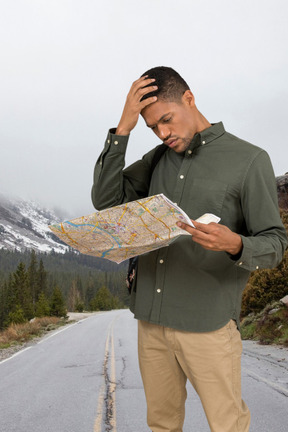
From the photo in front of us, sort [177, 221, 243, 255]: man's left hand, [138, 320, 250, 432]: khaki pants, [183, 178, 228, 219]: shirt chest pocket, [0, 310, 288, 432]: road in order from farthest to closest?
1. [0, 310, 288, 432]: road
2. [183, 178, 228, 219]: shirt chest pocket
3. [138, 320, 250, 432]: khaki pants
4. [177, 221, 243, 255]: man's left hand

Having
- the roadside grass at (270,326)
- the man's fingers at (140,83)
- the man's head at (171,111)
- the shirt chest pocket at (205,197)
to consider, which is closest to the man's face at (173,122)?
the man's head at (171,111)

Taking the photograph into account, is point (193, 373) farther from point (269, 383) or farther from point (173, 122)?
point (269, 383)

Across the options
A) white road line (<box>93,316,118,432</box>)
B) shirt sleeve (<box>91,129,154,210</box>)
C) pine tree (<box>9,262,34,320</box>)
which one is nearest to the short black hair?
shirt sleeve (<box>91,129,154,210</box>)

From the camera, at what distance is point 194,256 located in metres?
2.42

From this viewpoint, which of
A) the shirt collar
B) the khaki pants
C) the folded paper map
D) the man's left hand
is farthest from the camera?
the shirt collar

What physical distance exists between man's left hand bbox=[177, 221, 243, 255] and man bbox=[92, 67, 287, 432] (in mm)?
25

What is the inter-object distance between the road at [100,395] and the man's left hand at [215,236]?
13.4 feet

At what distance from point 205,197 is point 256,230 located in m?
0.32

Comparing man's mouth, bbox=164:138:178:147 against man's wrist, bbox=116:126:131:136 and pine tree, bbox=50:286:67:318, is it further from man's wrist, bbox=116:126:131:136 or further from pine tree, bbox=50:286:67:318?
pine tree, bbox=50:286:67:318

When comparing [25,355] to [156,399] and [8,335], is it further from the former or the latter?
[156,399]

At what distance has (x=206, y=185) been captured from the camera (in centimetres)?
242

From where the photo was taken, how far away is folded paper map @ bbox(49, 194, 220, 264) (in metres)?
2.16

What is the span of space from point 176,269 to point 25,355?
13.7 metres

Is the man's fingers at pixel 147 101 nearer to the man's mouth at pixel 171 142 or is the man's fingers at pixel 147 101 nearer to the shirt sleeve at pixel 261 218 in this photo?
the man's mouth at pixel 171 142
